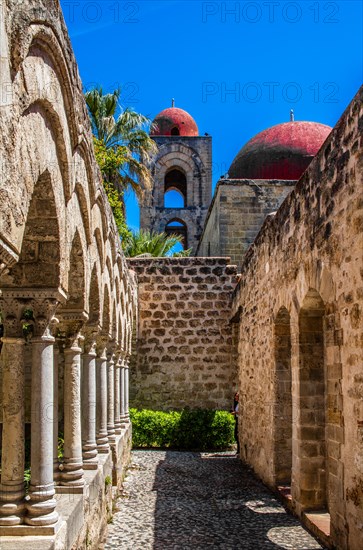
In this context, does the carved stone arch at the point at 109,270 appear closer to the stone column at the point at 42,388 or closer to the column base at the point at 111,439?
the column base at the point at 111,439

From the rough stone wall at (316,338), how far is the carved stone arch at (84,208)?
2029 millimetres

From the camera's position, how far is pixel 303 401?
21.9 feet

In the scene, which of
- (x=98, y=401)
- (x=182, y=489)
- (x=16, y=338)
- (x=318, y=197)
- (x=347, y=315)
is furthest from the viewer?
(x=182, y=489)

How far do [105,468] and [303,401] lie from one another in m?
2.15

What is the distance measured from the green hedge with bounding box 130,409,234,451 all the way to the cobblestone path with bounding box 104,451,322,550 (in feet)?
9.62

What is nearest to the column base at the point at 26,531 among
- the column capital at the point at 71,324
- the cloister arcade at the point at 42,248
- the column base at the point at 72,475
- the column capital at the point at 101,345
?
the cloister arcade at the point at 42,248

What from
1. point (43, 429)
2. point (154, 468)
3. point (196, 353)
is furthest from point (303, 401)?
point (196, 353)

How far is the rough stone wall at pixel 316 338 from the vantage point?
4961 mm

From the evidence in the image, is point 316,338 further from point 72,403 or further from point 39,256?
point 39,256

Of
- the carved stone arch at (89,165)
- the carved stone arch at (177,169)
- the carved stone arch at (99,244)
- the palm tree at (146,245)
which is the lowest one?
the carved stone arch at (99,244)

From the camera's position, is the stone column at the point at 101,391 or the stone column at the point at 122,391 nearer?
the stone column at the point at 101,391

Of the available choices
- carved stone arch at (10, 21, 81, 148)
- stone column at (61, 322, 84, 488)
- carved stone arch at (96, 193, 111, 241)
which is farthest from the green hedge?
carved stone arch at (10, 21, 81, 148)

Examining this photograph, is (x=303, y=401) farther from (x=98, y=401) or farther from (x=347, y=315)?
(x=98, y=401)

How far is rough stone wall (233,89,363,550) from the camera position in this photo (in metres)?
4.96
